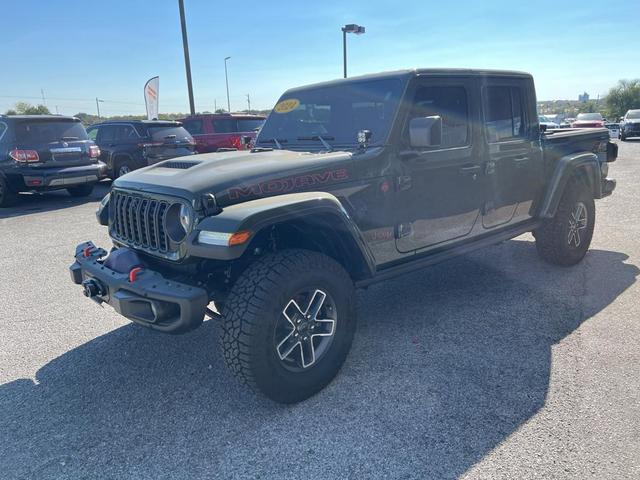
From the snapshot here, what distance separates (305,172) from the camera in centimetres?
301

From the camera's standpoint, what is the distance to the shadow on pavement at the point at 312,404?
2398 mm

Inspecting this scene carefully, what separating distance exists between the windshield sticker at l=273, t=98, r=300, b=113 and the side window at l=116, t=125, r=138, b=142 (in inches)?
343

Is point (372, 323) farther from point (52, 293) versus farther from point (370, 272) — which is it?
point (52, 293)

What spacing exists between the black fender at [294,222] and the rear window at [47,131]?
8.44 metres

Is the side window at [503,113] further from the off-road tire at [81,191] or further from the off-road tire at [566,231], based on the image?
the off-road tire at [81,191]

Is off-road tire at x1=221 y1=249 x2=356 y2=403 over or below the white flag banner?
below

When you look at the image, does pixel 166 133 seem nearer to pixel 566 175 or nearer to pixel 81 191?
pixel 81 191

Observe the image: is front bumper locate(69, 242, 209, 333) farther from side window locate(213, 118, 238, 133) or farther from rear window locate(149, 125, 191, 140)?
side window locate(213, 118, 238, 133)

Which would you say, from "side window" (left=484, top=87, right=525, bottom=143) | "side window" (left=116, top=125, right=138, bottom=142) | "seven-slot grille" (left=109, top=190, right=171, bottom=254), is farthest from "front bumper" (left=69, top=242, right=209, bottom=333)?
"side window" (left=116, top=125, right=138, bottom=142)

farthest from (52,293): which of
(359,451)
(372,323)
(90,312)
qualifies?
(359,451)

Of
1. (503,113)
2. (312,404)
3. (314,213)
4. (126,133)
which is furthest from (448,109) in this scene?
(126,133)

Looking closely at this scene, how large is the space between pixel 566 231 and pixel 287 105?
120 inches

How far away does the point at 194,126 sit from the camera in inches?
534

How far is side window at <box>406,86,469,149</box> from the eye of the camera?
359cm
